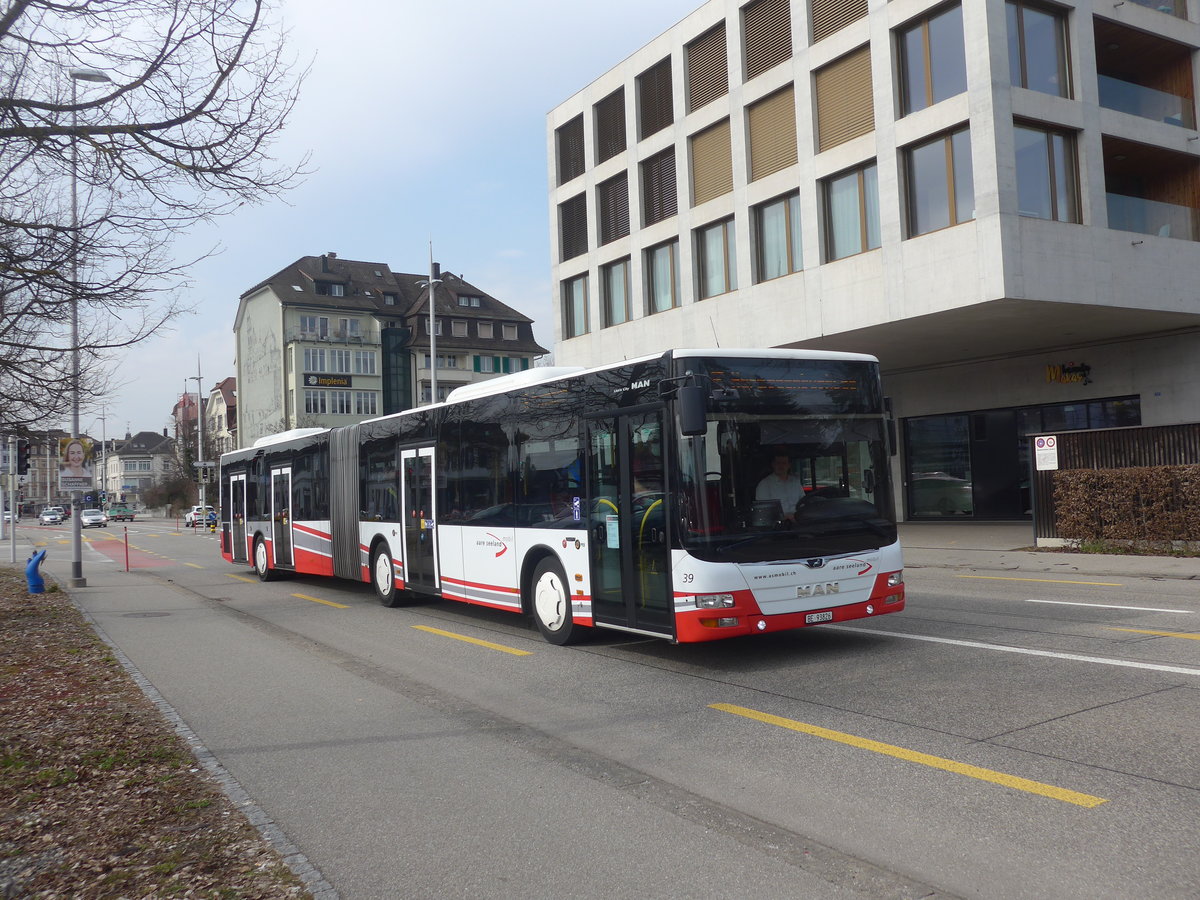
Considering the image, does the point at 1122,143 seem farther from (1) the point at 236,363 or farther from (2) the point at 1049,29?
(1) the point at 236,363

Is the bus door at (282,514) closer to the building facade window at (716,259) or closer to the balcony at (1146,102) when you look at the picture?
the building facade window at (716,259)

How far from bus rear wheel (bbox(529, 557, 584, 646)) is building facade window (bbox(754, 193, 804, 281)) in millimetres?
17120

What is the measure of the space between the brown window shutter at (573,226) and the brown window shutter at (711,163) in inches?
246

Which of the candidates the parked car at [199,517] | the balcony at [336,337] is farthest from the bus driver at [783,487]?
the balcony at [336,337]

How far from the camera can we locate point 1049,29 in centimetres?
2172

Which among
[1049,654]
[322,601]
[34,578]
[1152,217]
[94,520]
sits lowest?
[322,601]

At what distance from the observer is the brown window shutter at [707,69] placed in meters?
28.5

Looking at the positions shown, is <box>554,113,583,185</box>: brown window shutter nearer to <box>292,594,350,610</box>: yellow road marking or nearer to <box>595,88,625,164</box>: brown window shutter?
<box>595,88,625,164</box>: brown window shutter

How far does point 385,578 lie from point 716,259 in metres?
17.2

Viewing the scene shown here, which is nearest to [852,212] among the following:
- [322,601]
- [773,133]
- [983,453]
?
[773,133]

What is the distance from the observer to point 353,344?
8494cm

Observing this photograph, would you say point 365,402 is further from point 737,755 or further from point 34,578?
point 737,755

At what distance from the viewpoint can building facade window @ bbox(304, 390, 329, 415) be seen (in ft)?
269

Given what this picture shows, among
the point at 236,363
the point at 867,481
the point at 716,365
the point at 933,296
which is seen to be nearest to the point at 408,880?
the point at 716,365
